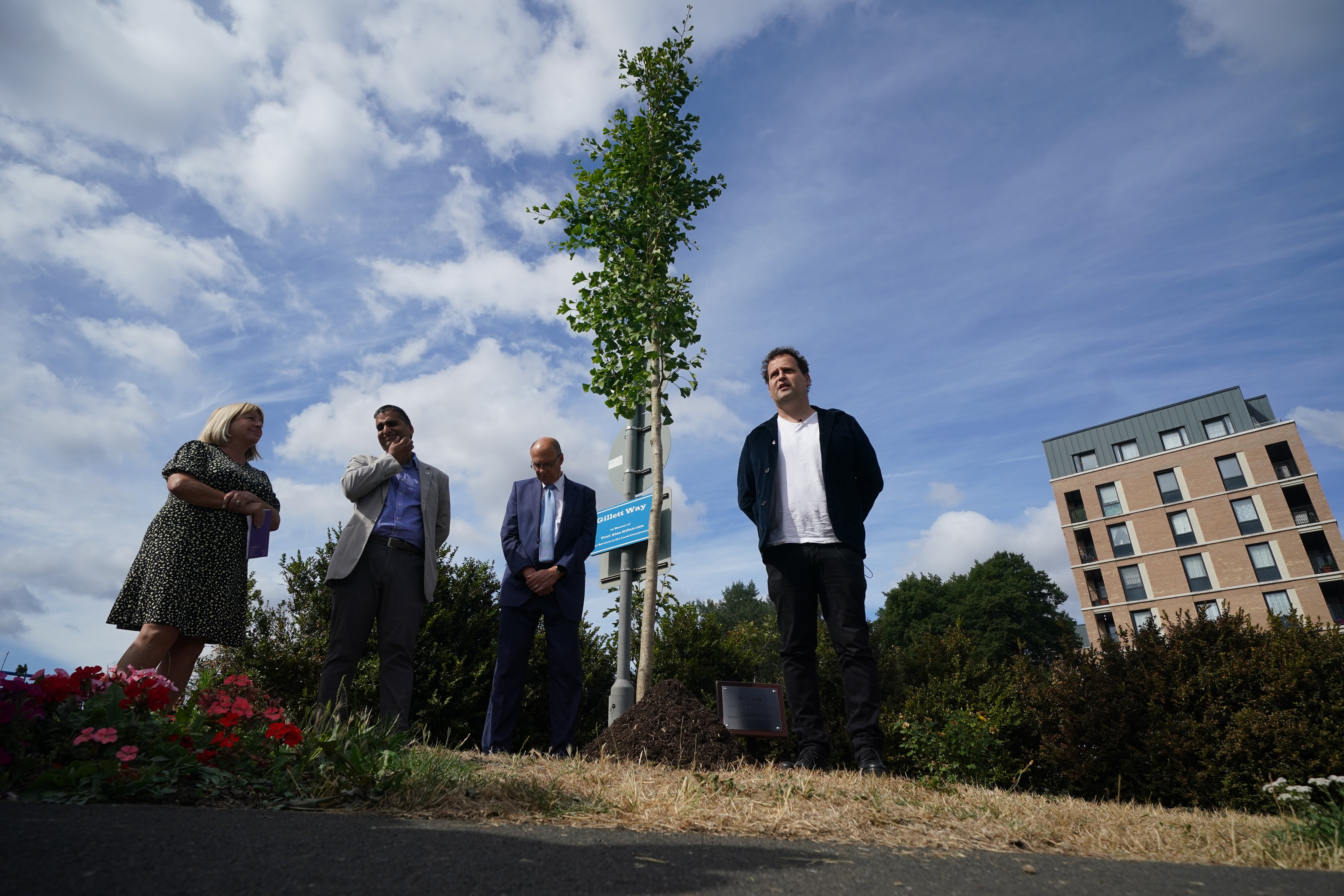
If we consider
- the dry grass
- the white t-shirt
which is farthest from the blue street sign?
the dry grass

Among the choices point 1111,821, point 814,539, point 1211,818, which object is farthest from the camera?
point 814,539

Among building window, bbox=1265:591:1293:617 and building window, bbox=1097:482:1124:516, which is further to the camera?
building window, bbox=1097:482:1124:516

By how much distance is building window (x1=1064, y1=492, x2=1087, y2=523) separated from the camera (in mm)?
44094

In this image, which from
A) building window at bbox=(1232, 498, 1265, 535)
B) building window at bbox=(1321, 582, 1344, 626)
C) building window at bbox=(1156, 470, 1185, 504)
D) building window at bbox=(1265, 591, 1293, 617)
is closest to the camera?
building window at bbox=(1321, 582, 1344, 626)

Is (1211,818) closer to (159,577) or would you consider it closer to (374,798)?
(374,798)

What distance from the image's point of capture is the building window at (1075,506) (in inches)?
1736

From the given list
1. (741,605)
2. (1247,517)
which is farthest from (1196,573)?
(741,605)

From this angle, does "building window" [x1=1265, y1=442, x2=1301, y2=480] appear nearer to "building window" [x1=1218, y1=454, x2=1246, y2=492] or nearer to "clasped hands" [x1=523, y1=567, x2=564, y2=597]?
"building window" [x1=1218, y1=454, x2=1246, y2=492]

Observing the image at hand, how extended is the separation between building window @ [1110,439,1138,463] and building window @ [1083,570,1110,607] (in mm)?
7085

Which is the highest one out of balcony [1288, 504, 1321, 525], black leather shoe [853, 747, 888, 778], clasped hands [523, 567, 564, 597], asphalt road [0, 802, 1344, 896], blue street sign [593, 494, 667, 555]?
balcony [1288, 504, 1321, 525]

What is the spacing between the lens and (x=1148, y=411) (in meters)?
43.1

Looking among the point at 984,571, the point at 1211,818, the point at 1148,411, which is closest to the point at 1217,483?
the point at 1148,411

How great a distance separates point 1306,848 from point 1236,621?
133 inches

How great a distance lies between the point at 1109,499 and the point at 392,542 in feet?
158
